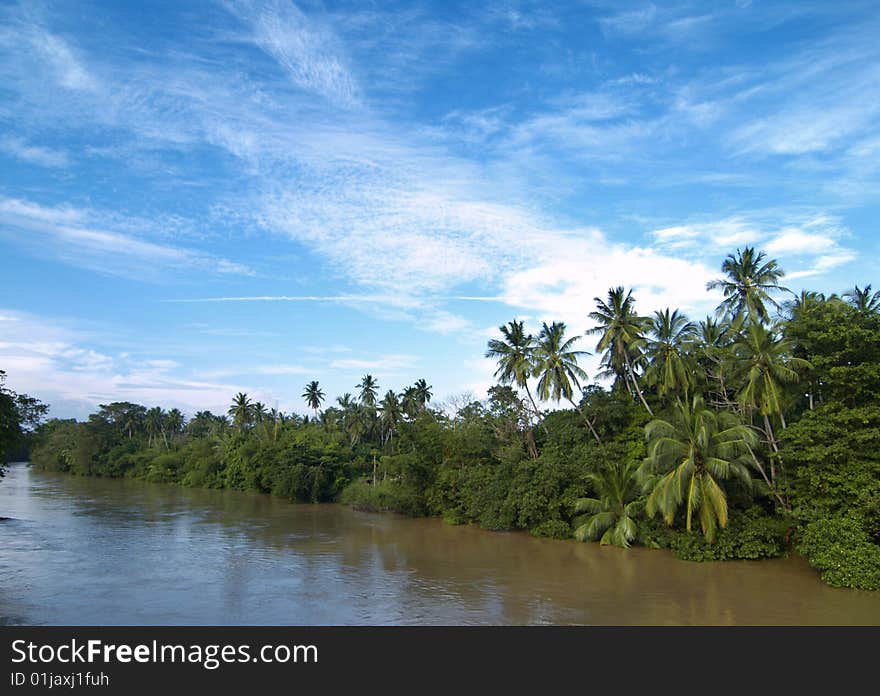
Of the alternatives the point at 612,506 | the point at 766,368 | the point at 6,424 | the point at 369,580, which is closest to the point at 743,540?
the point at 612,506

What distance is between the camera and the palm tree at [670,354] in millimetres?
27062

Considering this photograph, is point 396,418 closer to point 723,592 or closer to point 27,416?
point 27,416

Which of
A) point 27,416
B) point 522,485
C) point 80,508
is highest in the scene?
point 27,416

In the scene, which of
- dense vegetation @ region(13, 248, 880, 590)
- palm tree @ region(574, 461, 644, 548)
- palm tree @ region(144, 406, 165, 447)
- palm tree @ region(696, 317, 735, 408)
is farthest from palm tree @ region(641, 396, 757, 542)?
palm tree @ region(144, 406, 165, 447)

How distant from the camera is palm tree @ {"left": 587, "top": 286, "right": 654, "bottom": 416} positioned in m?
29.8

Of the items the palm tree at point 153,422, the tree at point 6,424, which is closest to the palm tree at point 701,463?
the tree at point 6,424

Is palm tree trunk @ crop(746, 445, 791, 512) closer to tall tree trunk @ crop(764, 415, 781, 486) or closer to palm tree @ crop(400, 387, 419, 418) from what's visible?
tall tree trunk @ crop(764, 415, 781, 486)

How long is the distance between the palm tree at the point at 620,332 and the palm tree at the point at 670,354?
1.05 meters

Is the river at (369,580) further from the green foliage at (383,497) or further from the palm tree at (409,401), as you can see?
the palm tree at (409,401)

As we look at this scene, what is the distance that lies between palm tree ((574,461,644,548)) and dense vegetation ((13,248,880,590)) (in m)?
0.07
